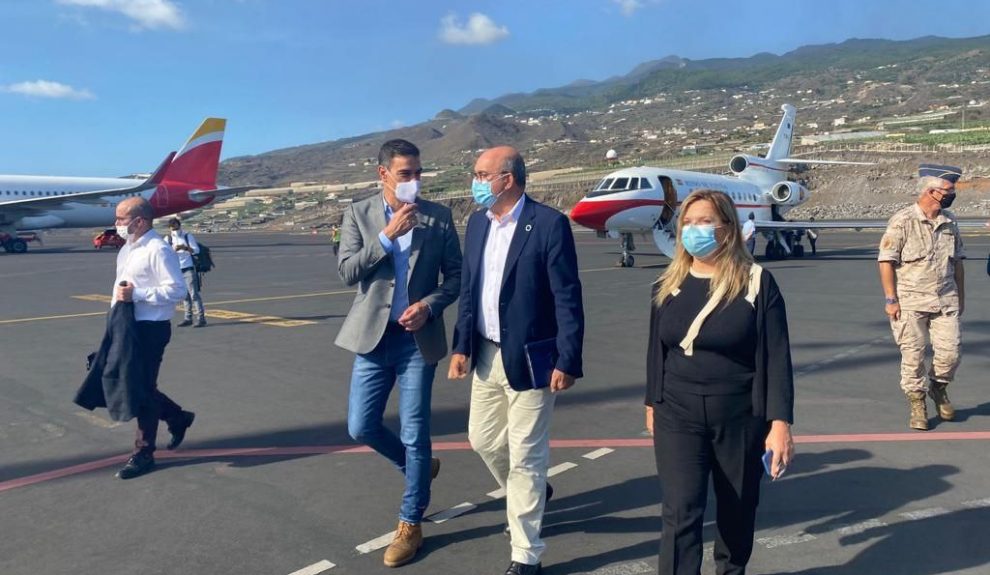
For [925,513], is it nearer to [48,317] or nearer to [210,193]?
[48,317]

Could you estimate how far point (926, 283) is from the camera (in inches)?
243

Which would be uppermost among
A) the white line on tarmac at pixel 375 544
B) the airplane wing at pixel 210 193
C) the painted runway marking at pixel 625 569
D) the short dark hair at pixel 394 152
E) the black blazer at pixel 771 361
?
the airplane wing at pixel 210 193

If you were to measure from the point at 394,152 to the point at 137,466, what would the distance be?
9.71 feet

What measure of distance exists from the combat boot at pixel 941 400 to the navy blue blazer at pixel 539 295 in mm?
4075

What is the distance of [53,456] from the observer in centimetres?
582

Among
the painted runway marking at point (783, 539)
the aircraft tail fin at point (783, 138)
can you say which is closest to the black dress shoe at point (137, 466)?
the painted runway marking at point (783, 539)

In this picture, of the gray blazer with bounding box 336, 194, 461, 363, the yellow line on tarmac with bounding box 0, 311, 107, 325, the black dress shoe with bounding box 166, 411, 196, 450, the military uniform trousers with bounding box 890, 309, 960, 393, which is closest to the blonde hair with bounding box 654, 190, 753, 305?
the gray blazer with bounding box 336, 194, 461, 363

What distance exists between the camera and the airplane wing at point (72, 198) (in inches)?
1308

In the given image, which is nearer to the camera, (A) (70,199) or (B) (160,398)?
(B) (160,398)

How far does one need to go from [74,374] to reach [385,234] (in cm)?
623

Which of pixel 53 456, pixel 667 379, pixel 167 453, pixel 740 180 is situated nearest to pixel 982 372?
pixel 667 379

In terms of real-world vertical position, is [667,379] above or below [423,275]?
below

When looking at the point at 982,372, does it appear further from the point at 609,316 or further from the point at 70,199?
the point at 70,199

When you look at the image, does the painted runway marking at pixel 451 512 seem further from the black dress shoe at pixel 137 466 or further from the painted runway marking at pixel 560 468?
the black dress shoe at pixel 137 466
